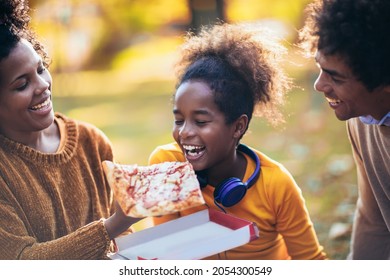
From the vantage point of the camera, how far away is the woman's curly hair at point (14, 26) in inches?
64.5

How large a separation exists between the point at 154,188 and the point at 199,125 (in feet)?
0.73

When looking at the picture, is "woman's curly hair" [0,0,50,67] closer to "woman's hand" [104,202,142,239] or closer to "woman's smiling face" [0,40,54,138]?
"woman's smiling face" [0,40,54,138]

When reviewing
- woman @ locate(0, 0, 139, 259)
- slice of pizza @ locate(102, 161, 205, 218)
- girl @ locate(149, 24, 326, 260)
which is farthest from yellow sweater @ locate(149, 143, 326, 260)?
woman @ locate(0, 0, 139, 259)

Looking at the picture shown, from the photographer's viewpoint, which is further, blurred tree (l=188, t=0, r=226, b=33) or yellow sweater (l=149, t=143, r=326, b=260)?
blurred tree (l=188, t=0, r=226, b=33)

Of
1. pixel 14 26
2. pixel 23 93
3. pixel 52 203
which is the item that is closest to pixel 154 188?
pixel 52 203

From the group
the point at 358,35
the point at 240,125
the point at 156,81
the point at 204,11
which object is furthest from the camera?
the point at 156,81

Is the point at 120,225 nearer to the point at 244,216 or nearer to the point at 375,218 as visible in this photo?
the point at 244,216

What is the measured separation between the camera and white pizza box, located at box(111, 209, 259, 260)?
1.68 meters

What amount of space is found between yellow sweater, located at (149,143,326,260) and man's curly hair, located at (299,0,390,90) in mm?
370

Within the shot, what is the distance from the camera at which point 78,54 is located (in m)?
2.35

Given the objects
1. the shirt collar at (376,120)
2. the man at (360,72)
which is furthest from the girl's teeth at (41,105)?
the shirt collar at (376,120)

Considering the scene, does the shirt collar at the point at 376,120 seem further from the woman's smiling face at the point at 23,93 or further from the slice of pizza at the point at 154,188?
the woman's smiling face at the point at 23,93

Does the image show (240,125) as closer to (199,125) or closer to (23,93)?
(199,125)

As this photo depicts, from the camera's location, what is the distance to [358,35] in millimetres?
1608
